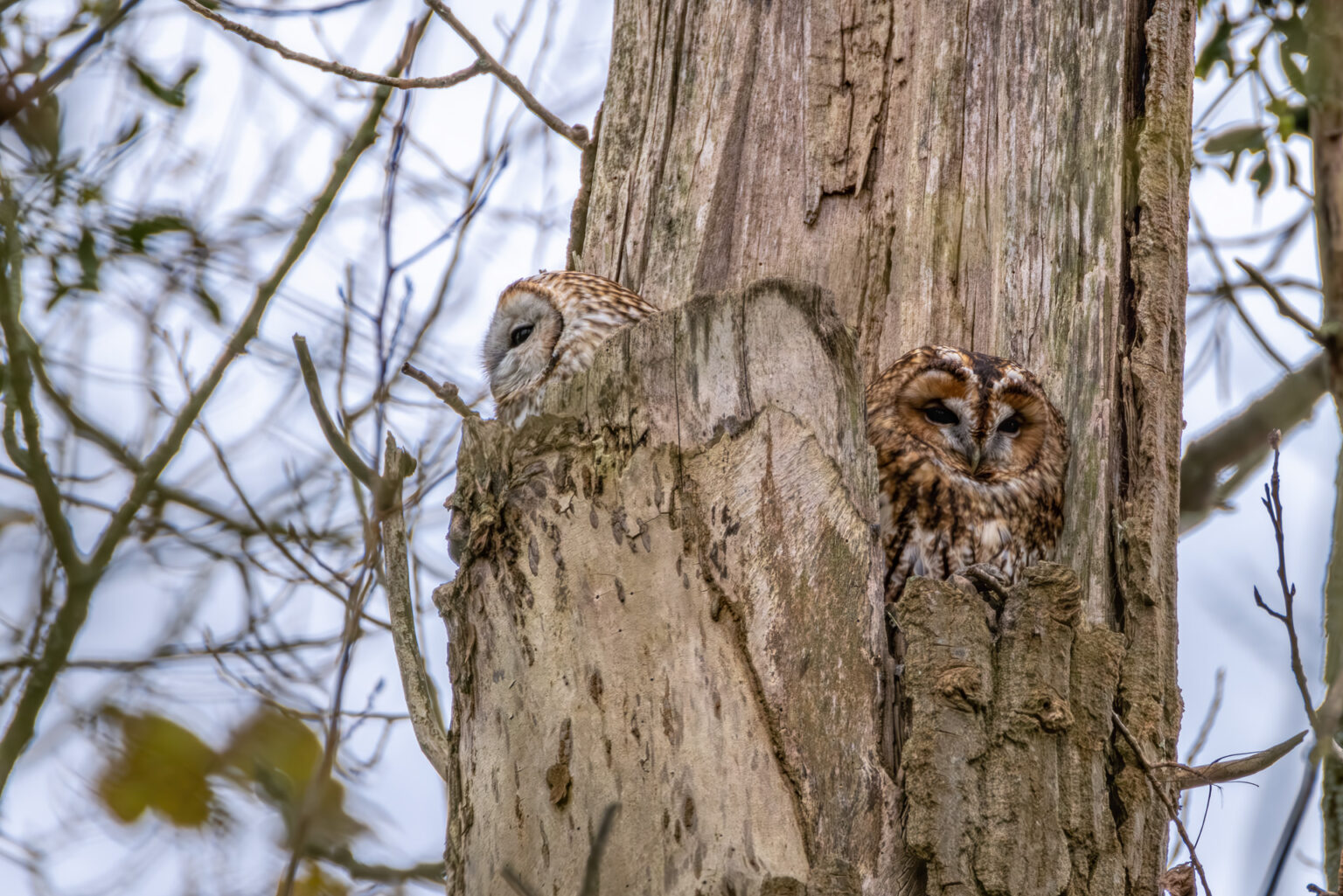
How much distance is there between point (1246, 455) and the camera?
445 centimetres

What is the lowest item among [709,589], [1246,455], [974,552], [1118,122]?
[709,589]

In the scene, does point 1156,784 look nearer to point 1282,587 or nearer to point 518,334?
point 1282,587

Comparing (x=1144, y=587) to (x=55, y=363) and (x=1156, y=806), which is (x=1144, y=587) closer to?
(x=1156, y=806)

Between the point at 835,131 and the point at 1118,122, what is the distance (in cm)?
65

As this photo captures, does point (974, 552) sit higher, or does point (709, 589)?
point (974, 552)

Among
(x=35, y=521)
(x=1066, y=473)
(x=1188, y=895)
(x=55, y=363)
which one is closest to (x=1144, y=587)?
(x=1066, y=473)

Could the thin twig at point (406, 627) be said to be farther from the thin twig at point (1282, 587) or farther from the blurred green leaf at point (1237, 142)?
the blurred green leaf at point (1237, 142)

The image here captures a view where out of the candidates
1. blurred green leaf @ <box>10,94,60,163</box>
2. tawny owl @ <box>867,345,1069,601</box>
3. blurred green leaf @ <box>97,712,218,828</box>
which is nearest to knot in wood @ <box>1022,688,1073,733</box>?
tawny owl @ <box>867,345,1069,601</box>

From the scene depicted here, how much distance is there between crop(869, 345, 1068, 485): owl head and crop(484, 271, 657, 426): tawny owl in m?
0.65

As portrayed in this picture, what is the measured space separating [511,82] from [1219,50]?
211 centimetres

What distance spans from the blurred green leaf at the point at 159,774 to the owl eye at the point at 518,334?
1.27 m

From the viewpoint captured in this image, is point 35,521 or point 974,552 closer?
point 35,521

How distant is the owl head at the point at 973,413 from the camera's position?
270 cm

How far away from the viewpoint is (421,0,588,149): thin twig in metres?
3.40
